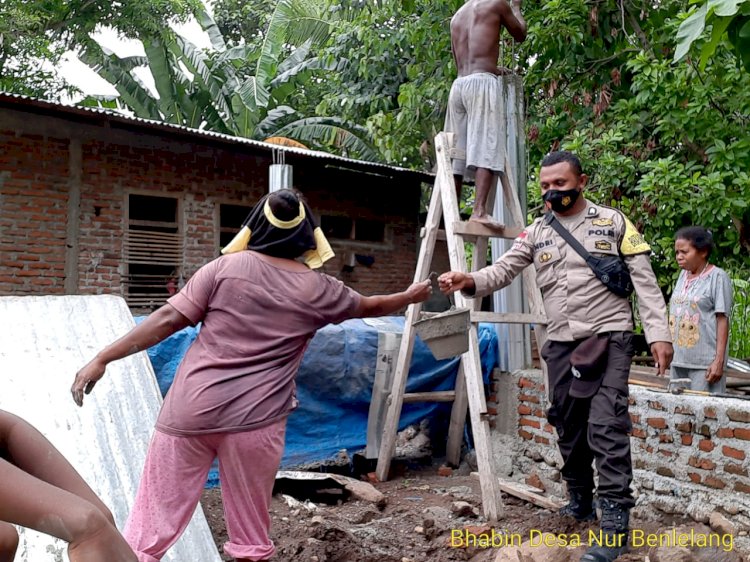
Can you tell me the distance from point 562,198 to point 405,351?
1.88 meters

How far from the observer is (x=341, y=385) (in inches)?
213

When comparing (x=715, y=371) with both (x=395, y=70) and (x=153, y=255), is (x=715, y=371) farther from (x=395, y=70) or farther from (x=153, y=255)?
(x=395, y=70)

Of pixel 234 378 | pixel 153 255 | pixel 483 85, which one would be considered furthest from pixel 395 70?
pixel 234 378

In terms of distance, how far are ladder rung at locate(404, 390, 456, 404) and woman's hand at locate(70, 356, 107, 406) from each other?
2.83m

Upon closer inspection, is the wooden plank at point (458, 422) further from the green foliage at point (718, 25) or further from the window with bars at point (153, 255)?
the window with bars at point (153, 255)

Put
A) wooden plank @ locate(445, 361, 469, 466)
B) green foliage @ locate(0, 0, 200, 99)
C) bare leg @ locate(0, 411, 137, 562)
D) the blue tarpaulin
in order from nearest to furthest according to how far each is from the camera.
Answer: bare leg @ locate(0, 411, 137, 562) < the blue tarpaulin < wooden plank @ locate(445, 361, 469, 466) < green foliage @ locate(0, 0, 200, 99)

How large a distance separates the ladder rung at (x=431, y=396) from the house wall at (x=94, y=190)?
5.47 meters

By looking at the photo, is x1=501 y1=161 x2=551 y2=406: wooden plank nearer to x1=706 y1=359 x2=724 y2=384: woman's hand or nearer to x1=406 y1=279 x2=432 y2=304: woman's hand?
x1=706 y1=359 x2=724 y2=384: woman's hand

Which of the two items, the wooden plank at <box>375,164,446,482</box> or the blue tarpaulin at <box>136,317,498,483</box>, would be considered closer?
the wooden plank at <box>375,164,446,482</box>

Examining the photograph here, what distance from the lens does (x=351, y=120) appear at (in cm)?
1255

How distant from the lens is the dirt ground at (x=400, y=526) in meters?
3.77

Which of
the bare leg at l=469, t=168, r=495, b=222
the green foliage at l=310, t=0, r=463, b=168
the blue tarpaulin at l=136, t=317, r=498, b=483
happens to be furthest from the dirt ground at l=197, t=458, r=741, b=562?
the green foliage at l=310, t=0, r=463, b=168

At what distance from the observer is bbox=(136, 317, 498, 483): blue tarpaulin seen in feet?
17.4

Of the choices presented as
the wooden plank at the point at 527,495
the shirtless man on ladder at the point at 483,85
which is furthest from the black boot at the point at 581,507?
the shirtless man on ladder at the point at 483,85
